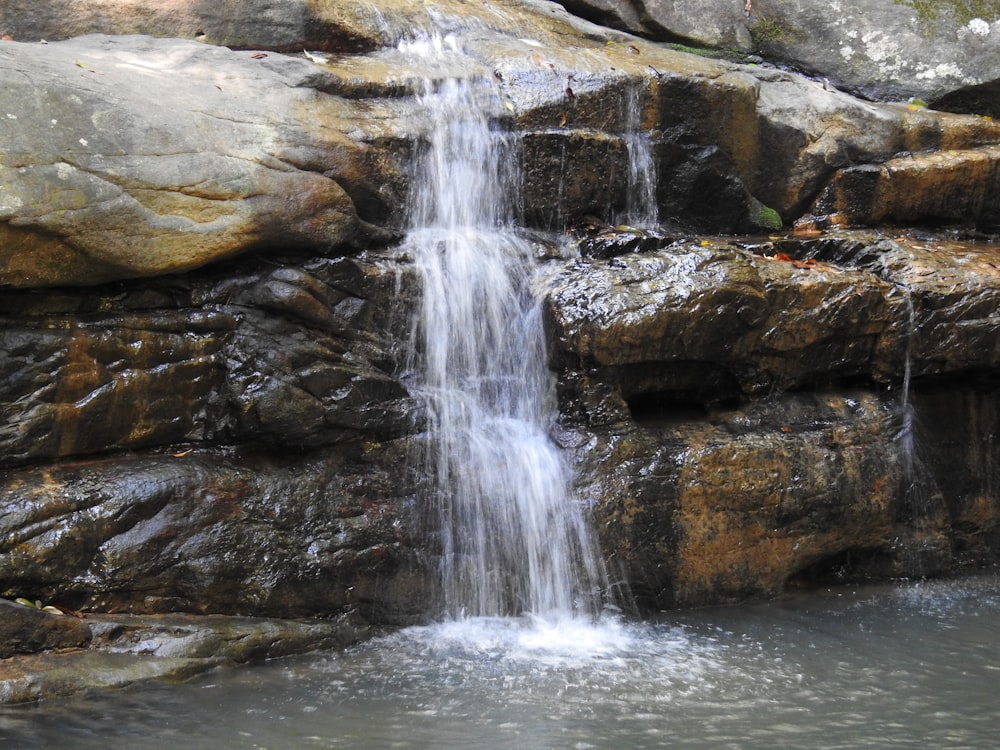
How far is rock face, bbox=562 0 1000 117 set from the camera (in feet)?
30.3

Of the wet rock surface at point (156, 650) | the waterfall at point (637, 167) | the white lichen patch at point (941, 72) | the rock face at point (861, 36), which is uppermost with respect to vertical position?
the rock face at point (861, 36)

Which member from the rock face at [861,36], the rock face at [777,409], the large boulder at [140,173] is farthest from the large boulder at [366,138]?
the rock face at [777,409]

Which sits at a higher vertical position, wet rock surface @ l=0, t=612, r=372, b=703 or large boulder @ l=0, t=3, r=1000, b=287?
large boulder @ l=0, t=3, r=1000, b=287

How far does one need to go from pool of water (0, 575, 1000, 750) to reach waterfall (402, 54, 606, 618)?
32 cm

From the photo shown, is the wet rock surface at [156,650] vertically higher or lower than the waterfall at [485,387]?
lower

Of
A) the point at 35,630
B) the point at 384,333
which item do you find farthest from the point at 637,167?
the point at 35,630

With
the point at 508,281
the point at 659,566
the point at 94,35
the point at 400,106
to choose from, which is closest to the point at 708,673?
the point at 659,566

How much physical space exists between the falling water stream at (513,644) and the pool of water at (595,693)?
1 centimetres

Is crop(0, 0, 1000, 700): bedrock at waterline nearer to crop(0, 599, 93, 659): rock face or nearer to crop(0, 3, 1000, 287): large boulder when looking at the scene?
crop(0, 3, 1000, 287): large boulder

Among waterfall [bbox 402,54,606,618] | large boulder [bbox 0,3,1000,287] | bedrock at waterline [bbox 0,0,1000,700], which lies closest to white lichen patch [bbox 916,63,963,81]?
large boulder [bbox 0,3,1000,287]

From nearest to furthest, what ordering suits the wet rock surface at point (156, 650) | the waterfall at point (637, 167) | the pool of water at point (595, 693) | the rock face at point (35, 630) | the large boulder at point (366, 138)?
the pool of water at point (595, 693) < the wet rock surface at point (156, 650) < the rock face at point (35, 630) < the large boulder at point (366, 138) < the waterfall at point (637, 167)

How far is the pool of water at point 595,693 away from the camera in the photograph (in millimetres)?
3963

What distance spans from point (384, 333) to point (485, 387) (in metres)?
0.75

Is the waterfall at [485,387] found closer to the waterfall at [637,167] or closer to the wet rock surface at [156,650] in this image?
the wet rock surface at [156,650]
